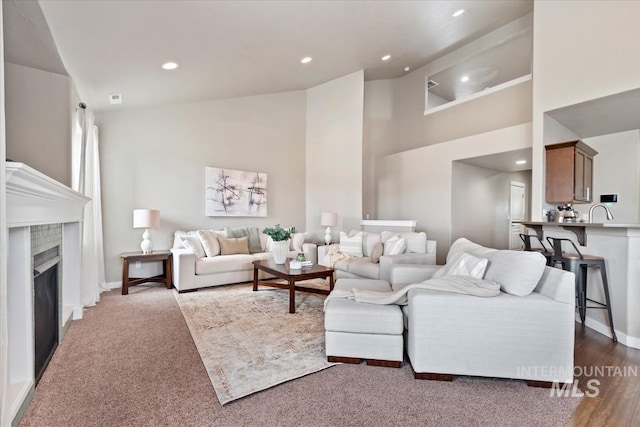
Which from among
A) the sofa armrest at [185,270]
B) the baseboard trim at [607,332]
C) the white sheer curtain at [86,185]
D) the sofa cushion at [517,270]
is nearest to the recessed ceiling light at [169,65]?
the white sheer curtain at [86,185]

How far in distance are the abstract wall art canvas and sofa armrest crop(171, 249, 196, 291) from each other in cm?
122

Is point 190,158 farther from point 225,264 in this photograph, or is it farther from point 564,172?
point 564,172

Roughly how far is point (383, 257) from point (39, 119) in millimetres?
3924

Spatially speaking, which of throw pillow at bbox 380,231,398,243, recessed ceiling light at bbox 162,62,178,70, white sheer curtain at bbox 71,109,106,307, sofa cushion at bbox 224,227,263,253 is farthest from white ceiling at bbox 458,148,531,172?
white sheer curtain at bbox 71,109,106,307

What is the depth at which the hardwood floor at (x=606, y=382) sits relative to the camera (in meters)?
1.75

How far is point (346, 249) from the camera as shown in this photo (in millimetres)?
5051

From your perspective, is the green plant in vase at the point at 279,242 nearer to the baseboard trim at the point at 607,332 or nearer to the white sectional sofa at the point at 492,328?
the white sectional sofa at the point at 492,328

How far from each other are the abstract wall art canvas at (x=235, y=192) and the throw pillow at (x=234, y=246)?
2.25ft

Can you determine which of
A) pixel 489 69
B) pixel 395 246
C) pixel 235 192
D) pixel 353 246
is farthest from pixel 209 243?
pixel 489 69

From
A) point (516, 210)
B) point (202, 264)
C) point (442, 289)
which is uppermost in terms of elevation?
point (516, 210)

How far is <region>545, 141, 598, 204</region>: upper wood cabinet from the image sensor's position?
3.65m

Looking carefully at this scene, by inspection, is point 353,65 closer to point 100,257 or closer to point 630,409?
point 100,257

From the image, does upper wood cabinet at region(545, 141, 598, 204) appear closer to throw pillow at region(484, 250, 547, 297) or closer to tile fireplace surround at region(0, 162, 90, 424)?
throw pillow at region(484, 250, 547, 297)

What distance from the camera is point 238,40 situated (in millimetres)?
3549
